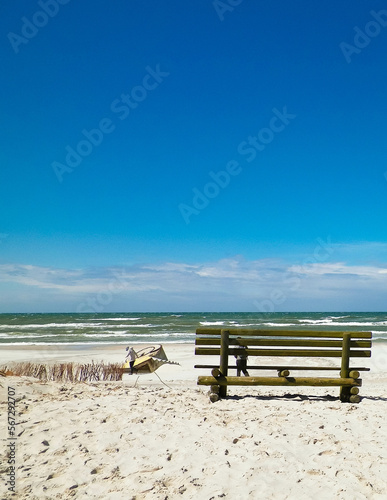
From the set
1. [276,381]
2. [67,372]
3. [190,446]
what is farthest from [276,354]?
[67,372]

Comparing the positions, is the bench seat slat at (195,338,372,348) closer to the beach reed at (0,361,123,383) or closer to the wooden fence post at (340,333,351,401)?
the wooden fence post at (340,333,351,401)

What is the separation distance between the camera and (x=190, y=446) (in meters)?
5.19

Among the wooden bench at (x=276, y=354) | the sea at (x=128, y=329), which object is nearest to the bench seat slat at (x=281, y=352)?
the wooden bench at (x=276, y=354)

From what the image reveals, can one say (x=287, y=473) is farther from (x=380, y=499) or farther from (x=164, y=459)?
(x=164, y=459)

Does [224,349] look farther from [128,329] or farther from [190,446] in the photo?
[128,329]

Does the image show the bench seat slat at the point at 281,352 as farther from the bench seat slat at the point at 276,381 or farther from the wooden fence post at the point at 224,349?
the bench seat slat at the point at 276,381

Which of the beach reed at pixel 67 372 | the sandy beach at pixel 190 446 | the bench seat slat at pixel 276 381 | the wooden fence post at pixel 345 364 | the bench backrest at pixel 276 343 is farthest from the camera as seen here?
the beach reed at pixel 67 372

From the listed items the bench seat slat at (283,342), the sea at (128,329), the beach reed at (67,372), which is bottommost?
the sea at (128,329)

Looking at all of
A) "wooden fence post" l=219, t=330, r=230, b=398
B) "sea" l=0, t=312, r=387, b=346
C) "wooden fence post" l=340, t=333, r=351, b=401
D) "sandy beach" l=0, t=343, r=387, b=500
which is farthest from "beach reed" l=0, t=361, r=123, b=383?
"sea" l=0, t=312, r=387, b=346

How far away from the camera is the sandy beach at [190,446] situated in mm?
4199

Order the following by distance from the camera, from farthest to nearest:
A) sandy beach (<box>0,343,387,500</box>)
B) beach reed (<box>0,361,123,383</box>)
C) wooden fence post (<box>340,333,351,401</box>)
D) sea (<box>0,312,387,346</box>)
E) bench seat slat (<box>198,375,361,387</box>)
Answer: sea (<box>0,312,387,346</box>) → beach reed (<box>0,361,123,383</box>) → wooden fence post (<box>340,333,351,401</box>) → bench seat slat (<box>198,375,361,387</box>) → sandy beach (<box>0,343,387,500</box>)

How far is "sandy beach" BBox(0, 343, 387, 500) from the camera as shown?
13.8 ft

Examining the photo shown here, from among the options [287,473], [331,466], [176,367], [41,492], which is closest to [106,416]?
[41,492]

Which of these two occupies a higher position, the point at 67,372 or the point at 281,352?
the point at 281,352
